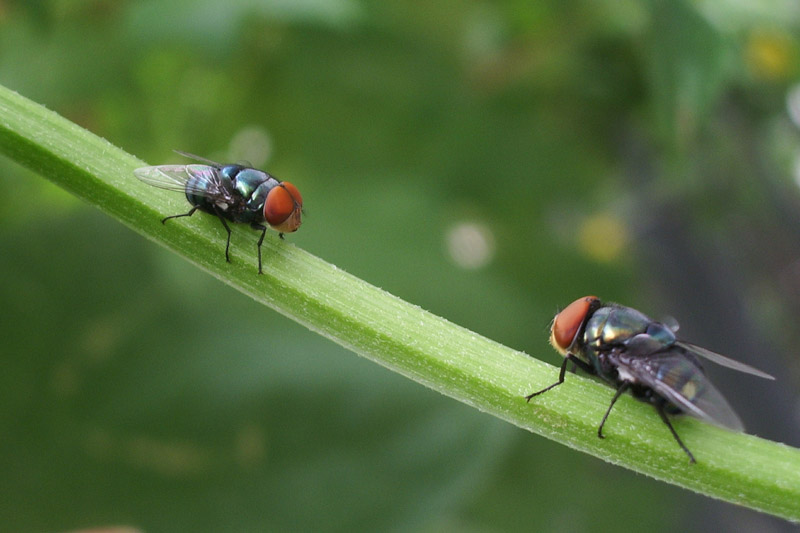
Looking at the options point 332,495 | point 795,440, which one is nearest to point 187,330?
point 332,495

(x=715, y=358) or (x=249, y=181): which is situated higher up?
(x=715, y=358)

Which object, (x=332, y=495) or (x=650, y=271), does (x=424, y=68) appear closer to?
(x=650, y=271)

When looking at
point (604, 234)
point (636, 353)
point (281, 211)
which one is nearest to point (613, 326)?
point (636, 353)

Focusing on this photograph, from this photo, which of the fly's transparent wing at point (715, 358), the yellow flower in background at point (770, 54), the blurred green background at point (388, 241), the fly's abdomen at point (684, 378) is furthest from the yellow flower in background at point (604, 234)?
the fly's abdomen at point (684, 378)

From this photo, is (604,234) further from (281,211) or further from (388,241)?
(281,211)

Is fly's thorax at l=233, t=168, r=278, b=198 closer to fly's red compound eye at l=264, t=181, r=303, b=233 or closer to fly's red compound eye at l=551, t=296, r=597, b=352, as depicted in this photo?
fly's red compound eye at l=264, t=181, r=303, b=233

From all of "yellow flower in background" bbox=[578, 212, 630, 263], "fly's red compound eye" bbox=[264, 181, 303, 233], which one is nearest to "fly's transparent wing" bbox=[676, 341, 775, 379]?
"fly's red compound eye" bbox=[264, 181, 303, 233]

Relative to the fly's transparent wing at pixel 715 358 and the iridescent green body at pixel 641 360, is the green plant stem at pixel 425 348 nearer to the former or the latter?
the iridescent green body at pixel 641 360
